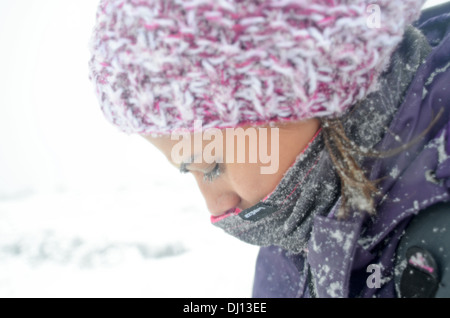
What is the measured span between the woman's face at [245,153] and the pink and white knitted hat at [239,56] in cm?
9

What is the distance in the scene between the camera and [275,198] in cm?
105

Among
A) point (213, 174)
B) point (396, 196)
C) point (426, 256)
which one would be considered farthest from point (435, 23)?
point (213, 174)

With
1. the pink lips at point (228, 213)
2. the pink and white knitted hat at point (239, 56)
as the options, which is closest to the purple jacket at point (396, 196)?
the pink and white knitted hat at point (239, 56)

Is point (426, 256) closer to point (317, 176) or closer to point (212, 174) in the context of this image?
point (317, 176)

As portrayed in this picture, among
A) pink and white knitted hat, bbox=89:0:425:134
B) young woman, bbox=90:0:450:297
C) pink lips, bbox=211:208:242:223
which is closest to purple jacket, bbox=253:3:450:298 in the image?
young woman, bbox=90:0:450:297

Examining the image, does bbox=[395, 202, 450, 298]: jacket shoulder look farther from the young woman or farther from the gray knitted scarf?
the gray knitted scarf

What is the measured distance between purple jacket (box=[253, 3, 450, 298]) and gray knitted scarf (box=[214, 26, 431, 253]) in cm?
4

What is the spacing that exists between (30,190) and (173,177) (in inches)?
111

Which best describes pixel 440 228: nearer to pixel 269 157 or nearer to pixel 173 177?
pixel 269 157

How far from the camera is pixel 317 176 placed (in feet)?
3.25

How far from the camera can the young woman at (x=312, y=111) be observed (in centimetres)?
71

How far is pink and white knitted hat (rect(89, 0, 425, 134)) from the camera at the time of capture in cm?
70

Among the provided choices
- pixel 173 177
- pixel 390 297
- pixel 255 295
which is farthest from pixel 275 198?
pixel 173 177

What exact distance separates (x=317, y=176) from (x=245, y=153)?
247mm
